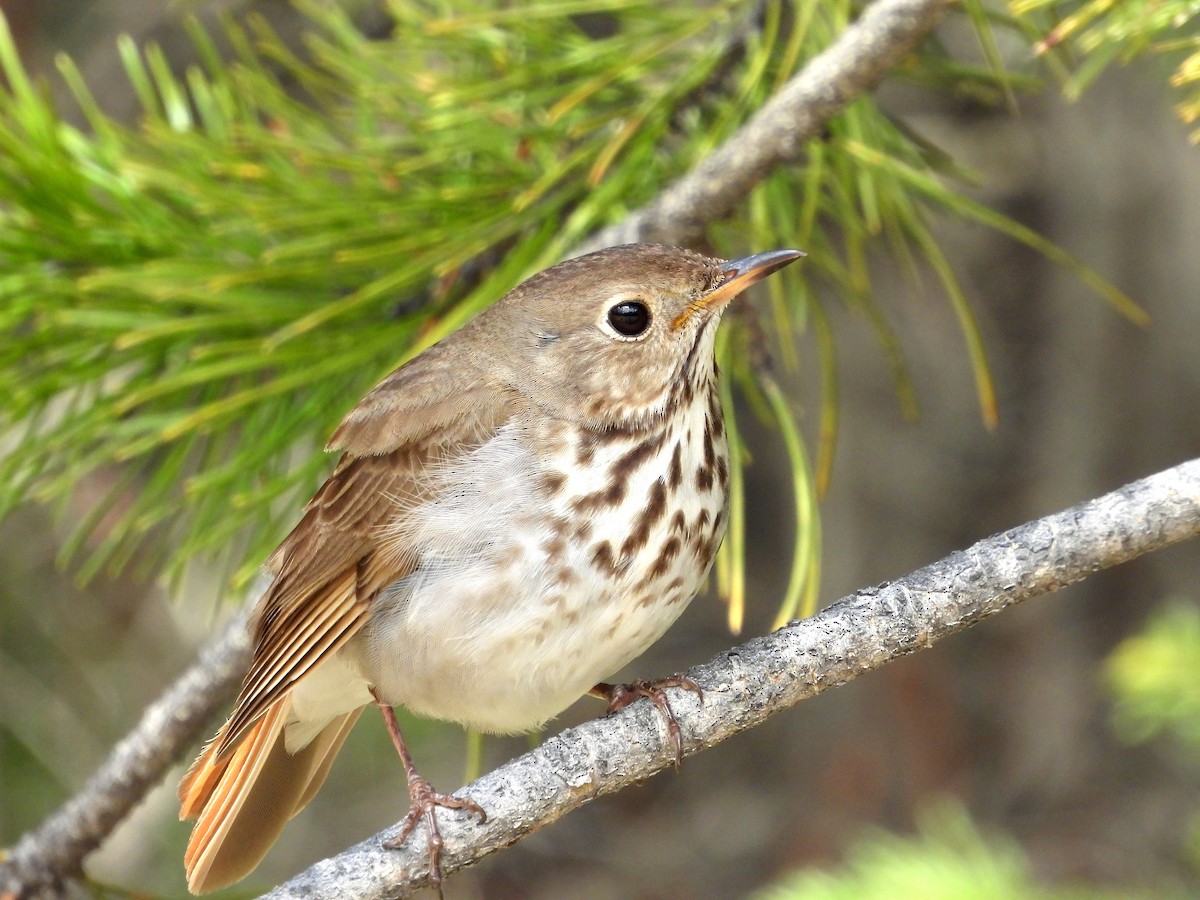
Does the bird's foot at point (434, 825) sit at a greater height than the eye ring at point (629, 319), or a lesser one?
lesser

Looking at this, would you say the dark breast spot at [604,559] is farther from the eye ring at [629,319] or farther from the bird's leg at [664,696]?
the eye ring at [629,319]

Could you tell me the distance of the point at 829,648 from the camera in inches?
64.1

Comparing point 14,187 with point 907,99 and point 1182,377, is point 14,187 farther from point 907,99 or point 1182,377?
point 1182,377

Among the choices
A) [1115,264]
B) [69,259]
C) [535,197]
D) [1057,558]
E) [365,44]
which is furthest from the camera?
[1115,264]

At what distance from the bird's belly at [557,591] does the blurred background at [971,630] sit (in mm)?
1169

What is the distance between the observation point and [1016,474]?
3375mm

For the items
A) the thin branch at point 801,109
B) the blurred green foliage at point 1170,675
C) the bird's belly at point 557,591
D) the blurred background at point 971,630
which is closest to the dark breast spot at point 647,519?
the bird's belly at point 557,591

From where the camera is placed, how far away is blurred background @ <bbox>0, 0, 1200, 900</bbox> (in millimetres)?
3137

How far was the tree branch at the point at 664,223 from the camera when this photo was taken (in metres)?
1.87

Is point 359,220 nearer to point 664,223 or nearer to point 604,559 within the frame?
point 664,223

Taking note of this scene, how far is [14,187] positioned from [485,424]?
32.8 inches

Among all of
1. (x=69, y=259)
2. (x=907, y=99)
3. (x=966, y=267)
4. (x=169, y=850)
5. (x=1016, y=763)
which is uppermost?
(x=69, y=259)

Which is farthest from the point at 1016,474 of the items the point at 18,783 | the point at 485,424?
the point at 18,783

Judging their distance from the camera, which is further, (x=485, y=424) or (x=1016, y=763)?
(x=1016, y=763)
